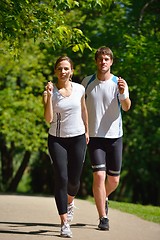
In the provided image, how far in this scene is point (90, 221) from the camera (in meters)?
8.48

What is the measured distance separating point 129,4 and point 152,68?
8.50ft

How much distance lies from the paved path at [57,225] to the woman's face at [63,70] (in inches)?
70.6

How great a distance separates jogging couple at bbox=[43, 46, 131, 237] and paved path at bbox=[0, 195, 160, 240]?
0.77 feet

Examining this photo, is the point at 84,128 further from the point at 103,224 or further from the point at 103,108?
the point at 103,224

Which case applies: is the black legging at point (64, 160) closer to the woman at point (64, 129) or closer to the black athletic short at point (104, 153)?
the woman at point (64, 129)

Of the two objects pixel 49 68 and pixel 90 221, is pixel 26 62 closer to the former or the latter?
pixel 49 68

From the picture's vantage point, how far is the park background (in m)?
10.5

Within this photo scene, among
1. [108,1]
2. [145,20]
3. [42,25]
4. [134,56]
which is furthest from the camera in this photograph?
[145,20]

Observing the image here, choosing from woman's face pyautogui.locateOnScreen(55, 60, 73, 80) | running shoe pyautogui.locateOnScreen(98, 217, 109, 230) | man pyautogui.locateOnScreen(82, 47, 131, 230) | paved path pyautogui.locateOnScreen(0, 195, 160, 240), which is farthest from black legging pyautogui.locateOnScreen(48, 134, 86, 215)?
woman's face pyautogui.locateOnScreen(55, 60, 73, 80)

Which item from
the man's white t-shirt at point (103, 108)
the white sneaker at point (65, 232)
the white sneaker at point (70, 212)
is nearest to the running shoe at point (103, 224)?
the white sneaker at point (70, 212)

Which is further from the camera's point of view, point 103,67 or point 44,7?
point 44,7

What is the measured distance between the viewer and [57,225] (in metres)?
7.92

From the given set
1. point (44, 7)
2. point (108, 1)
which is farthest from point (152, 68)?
point (44, 7)

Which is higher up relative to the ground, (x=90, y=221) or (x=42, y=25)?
(x=42, y=25)
